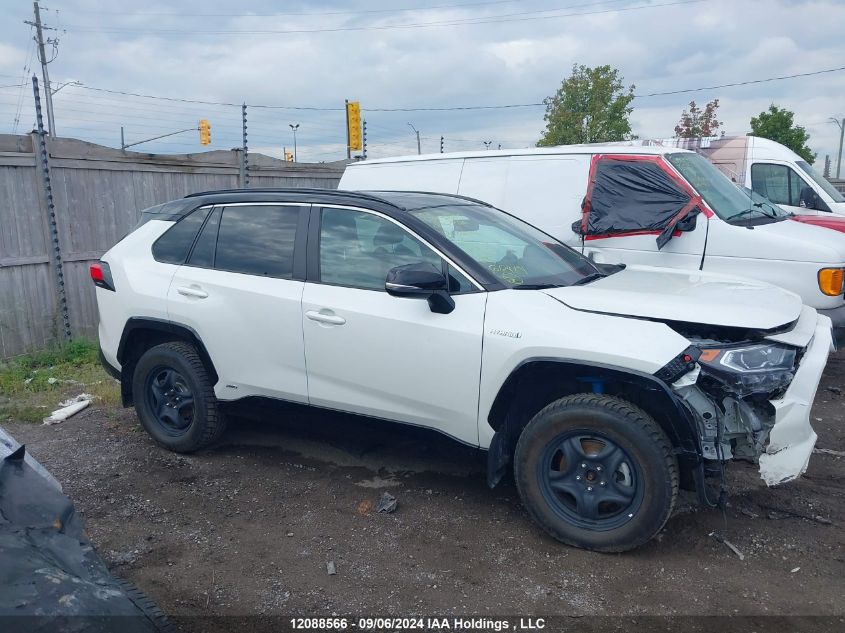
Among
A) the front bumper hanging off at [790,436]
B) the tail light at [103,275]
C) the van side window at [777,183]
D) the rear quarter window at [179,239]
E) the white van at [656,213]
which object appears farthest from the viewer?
the van side window at [777,183]

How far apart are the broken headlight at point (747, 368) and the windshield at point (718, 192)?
3306mm

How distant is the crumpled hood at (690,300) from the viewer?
140 inches

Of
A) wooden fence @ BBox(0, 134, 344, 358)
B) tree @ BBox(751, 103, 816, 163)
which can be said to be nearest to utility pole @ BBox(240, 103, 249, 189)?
wooden fence @ BBox(0, 134, 344, 358)

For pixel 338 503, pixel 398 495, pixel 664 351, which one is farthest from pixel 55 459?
pixel 664 351

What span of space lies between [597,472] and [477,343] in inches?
35.0

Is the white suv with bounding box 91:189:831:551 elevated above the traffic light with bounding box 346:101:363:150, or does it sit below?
below

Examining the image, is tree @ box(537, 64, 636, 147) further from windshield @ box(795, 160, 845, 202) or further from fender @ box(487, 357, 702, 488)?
fender @ box(487, 357, 702, 488)

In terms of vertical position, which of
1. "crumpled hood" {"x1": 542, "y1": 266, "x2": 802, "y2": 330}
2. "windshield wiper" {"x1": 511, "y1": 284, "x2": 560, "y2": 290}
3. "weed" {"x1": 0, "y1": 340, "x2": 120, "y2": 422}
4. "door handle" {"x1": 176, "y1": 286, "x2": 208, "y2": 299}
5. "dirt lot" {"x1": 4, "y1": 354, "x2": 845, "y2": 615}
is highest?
"windshield wiper" {"x1": 511, "y1": 284, "x2": 560, "y2": 290}

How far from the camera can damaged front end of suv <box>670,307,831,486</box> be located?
3.40 metres

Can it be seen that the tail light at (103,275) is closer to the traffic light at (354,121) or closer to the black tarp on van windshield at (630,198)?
the black tarp on van windshield at (630,198)

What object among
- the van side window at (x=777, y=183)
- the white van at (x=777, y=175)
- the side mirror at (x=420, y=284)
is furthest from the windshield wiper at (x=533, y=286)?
the van side window at (x=777, y=183)

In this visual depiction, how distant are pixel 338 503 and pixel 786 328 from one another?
8.82ft

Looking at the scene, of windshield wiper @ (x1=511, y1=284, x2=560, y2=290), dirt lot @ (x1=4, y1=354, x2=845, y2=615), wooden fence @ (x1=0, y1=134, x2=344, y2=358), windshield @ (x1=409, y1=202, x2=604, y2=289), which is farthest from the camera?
wooden fence @ (x1=0, y1=134, x2=344, y2=358)

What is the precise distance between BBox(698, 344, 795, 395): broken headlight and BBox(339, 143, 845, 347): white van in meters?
2.79
